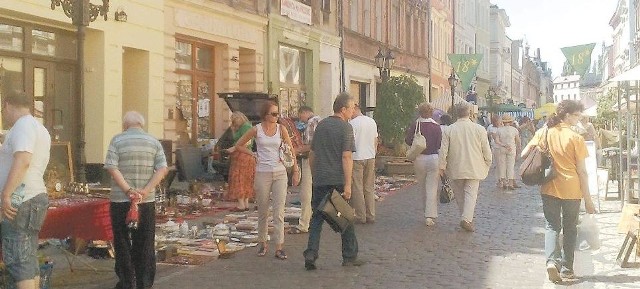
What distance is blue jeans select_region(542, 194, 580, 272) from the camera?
8.23 metres

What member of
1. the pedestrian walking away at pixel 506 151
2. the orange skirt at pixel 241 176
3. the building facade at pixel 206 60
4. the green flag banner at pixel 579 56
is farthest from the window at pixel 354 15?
the orange skirt at pixel 241 176

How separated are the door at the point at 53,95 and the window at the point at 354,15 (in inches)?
719

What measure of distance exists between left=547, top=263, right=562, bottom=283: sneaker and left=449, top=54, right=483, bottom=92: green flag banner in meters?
28.6

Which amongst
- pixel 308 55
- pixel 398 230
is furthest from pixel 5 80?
pixel 308 55

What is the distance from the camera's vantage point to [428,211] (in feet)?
41.9

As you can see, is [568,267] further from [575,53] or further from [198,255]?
[575,53]

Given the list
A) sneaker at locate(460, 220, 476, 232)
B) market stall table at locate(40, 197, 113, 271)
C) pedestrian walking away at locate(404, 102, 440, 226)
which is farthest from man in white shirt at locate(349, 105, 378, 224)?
market stall table at locate(40, 197, 113, 271)

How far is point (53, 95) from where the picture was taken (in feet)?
51.3

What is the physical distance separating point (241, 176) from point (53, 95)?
389 cm

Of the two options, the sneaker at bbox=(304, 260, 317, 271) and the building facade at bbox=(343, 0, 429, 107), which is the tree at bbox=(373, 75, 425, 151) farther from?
the sneaker at bbox=(304, 260, 317, 271)

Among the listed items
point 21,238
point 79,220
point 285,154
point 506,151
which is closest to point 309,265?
point 285,154

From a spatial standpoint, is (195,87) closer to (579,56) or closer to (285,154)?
(285,154)

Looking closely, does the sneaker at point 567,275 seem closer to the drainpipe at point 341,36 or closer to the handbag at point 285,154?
the handbag at point 285,154

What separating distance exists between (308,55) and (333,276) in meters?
20.4
